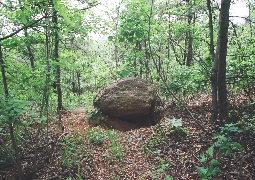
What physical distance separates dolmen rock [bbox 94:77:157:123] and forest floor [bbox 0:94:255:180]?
2.00 meters

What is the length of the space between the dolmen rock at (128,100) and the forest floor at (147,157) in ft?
6.56

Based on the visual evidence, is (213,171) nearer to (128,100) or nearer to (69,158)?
(69,158)

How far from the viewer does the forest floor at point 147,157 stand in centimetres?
407

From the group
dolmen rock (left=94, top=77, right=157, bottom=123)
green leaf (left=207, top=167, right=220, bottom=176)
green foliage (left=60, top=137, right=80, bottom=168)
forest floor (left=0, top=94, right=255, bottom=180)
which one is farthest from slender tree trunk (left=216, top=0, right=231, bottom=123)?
dolmen rock (left=94, top=77, right=157, bottom=123)

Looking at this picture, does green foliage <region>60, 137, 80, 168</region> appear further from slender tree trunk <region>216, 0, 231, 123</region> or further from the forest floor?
slender tree trunk <region>216, 0, 231, 123</region>

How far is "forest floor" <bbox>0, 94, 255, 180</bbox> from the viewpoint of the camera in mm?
4066

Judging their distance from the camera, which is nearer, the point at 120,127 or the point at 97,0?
the point at 120,127

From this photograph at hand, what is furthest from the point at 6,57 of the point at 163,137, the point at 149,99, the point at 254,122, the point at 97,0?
the point at 97,0

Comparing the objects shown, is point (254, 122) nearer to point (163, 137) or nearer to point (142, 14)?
point (163, 137)

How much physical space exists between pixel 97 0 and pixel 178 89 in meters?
6.90

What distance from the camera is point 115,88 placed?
9211 mm

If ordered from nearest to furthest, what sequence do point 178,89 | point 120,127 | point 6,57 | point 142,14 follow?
point 6,57 → point 142,14 → point 178,89 → point 120,127

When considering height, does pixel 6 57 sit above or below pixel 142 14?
below

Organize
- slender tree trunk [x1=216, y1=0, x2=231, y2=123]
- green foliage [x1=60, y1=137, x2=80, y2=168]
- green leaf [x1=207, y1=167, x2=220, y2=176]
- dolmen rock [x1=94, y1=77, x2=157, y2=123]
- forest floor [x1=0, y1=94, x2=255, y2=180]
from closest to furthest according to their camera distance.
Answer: green leaf [x1=207, y1=167, x2=220, y2=176]
forest floor [x1=0, y1=94, x2=255, y2=180]
slender tree trunk [x1=216, y1=0, x2=231, y2=123]
green foliage [x1=60, y1=137, x2=80, y2=168]
dolmen rock [x1=94, y1=77, x2=157, y2=123]
